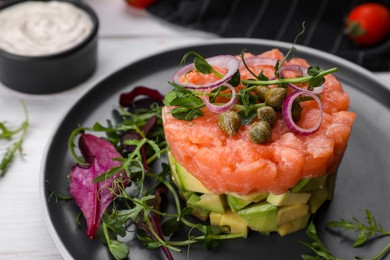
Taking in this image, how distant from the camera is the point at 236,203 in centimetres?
317

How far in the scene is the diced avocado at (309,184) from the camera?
10.2ft

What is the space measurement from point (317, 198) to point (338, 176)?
0.35 metres

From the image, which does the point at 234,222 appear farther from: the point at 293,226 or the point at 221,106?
the point at 221,106

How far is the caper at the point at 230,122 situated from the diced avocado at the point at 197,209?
428 millimetres

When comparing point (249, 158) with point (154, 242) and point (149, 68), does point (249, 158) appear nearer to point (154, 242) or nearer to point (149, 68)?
point (154, 242)

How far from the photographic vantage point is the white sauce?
4488mm

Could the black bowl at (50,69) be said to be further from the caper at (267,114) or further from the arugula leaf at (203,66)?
the caper at (267,114)

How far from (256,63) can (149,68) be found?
1.04 meters

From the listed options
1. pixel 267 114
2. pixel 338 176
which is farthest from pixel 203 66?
pixel 338 176

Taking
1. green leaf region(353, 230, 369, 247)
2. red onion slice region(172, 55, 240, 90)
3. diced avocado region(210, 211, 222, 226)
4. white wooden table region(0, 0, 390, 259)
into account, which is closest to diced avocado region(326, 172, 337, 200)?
green leaf region(353, 230, 369, 247)

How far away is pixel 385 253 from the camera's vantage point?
10.3 feet

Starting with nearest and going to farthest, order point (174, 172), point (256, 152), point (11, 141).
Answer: point (256, 152) → point (174, 172) → point (11, 141)

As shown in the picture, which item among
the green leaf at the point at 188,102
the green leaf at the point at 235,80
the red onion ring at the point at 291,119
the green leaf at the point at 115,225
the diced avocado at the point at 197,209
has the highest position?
the red onion ring at the point at 291,119

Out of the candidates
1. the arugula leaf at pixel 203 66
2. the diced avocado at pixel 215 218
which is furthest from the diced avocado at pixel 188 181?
the arugula leaf at pixel 203 66
